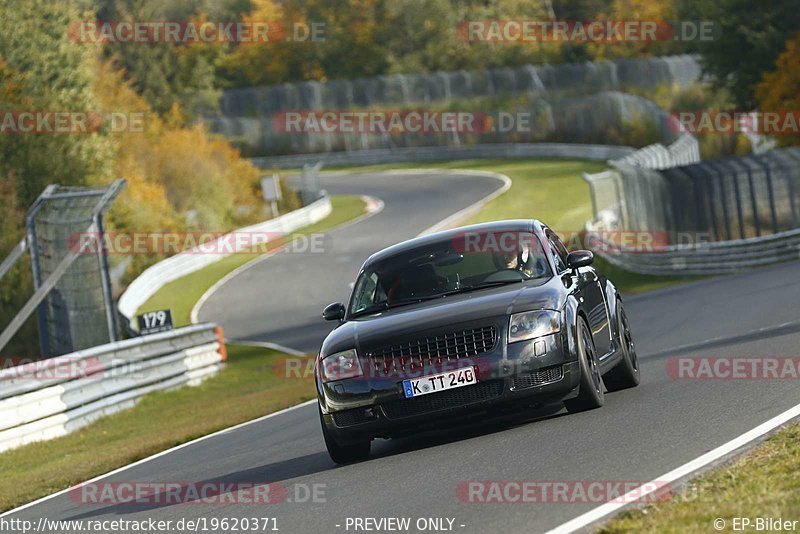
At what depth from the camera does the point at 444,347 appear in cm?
972

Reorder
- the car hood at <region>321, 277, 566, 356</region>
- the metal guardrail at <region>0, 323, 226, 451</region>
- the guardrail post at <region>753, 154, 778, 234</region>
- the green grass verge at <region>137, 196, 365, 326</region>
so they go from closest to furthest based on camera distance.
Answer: the car hood at <region>321, 277, 566, 356</region> < the metal guardrail at <region>0, 323, 226, 451</region> < the guardrail post at <region>753, 154, 778, 234</region> < the green grass verge at <region>137, 196, 365, 326</region>

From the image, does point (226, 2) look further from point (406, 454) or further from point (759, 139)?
point (406, 454)

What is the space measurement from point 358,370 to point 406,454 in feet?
2.46

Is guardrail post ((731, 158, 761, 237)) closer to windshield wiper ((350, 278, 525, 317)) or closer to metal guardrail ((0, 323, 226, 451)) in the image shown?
metal guardrail ((0, 323, 226, 451))

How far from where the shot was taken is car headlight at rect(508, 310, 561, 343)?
383 inches

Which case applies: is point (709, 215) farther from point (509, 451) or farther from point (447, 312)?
point (509, 451)

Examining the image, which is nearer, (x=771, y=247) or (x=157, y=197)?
(x=771, y=247)

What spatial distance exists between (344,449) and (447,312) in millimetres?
1236

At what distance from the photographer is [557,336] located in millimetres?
9812

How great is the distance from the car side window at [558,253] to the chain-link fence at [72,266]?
1043cm

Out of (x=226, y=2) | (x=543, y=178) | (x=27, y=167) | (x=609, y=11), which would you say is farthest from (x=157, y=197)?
(x=226, y=2)
